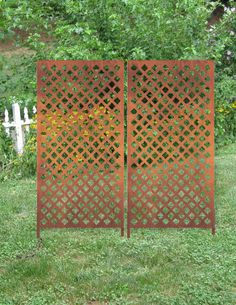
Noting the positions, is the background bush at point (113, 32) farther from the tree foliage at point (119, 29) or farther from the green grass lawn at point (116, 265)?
the green grass lawn at point (116, 265)

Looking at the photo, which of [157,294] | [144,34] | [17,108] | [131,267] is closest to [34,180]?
[17,108]

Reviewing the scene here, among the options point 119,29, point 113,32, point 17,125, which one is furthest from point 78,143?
point 113,32

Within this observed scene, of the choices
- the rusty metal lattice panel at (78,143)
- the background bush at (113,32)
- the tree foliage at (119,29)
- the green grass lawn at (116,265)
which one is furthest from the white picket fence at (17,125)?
the rusty metal lattice panel at (78,143)

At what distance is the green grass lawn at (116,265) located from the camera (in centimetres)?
450

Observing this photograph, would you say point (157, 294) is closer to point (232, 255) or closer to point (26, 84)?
point (232, 255)

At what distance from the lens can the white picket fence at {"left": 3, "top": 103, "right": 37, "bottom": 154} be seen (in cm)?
859

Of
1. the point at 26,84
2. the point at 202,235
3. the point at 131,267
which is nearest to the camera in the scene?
the point at 131,267

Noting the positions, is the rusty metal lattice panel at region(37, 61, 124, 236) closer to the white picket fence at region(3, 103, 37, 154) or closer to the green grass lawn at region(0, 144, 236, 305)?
the green grass lawn at region(0, 144, 236, 305)

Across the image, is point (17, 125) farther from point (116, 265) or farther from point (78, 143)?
point (116, 265)

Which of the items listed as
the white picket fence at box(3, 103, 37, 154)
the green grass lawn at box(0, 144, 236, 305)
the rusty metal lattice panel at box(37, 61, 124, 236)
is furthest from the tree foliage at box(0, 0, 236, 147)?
the green grass lawn at box(0, 144, 236, 305)

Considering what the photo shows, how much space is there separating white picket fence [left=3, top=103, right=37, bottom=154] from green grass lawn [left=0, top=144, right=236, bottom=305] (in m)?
2.15

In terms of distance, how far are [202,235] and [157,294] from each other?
1.46 meters

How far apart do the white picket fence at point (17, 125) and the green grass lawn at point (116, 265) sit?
A: 2.15 metres

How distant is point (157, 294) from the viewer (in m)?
4.51
